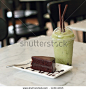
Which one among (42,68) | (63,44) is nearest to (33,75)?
(42,68)

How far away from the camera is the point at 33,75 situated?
82 centimetres

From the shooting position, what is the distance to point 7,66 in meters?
0.93

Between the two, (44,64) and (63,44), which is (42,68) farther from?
(63,44)

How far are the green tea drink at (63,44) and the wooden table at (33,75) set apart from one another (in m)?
0.06

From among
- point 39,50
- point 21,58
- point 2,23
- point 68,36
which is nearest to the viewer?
point 68,36

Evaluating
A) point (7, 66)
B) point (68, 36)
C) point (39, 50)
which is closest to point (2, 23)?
point (39, 50)

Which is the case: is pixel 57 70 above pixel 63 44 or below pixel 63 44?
below

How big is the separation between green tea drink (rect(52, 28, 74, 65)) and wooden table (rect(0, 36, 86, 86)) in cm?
6

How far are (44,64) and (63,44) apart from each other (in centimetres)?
13

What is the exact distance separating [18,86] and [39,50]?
0.46 metres

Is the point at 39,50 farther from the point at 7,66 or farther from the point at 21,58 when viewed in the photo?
the point at 7,66

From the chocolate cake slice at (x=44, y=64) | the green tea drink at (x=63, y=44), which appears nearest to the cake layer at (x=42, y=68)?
the chocolate cake slice at (x=44, y=64)

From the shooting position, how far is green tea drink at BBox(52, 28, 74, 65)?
857mm

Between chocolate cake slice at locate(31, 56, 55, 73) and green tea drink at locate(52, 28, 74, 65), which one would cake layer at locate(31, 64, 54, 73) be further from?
green tea drink at locate(52, 28, 74, 65)
